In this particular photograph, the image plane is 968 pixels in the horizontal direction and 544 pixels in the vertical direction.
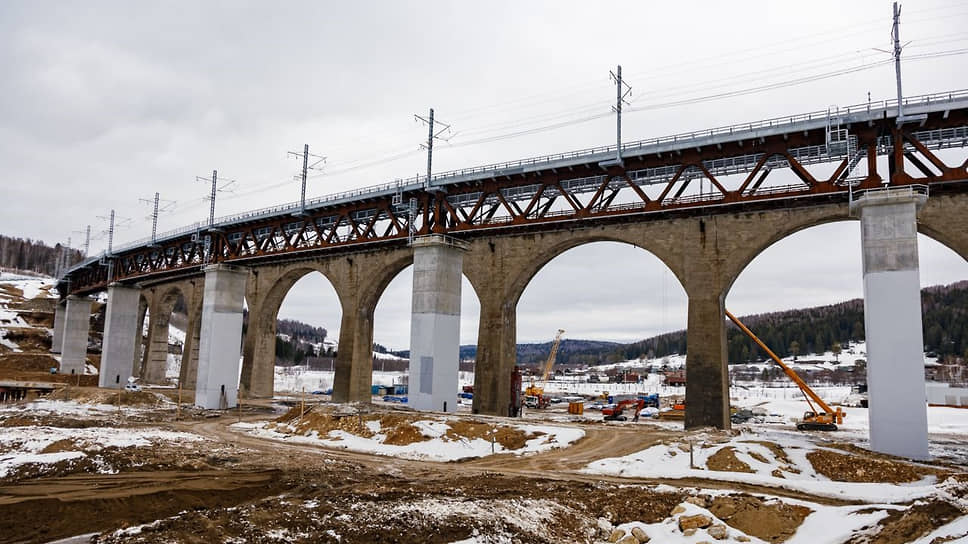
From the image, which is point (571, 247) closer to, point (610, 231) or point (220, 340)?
point (610, 231)

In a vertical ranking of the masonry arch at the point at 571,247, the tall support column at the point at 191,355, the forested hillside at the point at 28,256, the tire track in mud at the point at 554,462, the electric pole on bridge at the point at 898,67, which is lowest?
the tire track in mud at the point at 554,462

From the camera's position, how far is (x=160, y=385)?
6153 cm

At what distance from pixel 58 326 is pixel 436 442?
69666 mm

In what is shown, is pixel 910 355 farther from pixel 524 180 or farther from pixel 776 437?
pixel 524 180

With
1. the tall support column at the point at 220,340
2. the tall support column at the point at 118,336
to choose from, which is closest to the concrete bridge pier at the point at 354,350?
the tall support column at the point at 220,340

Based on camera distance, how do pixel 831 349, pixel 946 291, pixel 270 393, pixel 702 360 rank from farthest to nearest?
pixel 946 291
pixel 831 349
pixel 270 393
pixel 702 360

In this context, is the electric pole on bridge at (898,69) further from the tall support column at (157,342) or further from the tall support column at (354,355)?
the tall support column at (157,342)

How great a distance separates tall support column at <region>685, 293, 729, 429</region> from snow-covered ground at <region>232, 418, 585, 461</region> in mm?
5816

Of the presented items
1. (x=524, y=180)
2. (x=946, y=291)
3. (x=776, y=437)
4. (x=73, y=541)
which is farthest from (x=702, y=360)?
(x=946, y=291)

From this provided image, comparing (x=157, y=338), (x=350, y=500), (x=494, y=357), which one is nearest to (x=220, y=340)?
(x=494, y=357)

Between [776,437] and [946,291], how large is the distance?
182667mm

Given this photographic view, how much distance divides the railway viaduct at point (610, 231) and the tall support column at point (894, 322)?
1.9 inches

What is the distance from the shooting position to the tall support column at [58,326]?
7000 cm

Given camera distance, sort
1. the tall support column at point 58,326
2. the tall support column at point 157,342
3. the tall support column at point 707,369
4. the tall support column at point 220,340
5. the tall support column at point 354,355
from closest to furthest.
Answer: the tall support column at point 707,369 → the tall support column at point 220,340 → the tall support column at point 354,355 → the tall support column at point 157,342 → the tall support column at point 58,326
